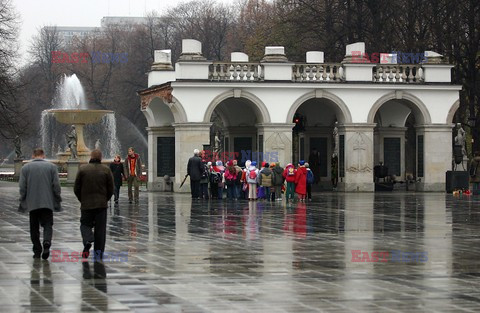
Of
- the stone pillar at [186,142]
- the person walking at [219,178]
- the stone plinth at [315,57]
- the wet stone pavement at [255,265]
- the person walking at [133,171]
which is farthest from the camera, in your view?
the stone plinth at [315,57]

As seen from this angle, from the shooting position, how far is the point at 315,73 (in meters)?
44.6

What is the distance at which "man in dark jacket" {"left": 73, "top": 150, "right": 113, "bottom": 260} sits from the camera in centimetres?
1750

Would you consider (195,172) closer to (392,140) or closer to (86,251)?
(392,140)

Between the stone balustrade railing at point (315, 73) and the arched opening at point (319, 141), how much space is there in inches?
94.0

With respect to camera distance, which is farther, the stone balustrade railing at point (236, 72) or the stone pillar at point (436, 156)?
the stone pillar at point (436, 156)

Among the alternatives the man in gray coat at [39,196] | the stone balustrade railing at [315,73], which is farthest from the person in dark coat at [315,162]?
the man in gray coat at [39,196]

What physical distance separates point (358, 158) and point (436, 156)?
9.95 feet

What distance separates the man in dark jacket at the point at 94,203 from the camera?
17.5 meters

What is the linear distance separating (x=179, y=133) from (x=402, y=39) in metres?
18.4

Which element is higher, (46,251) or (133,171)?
(133,171)

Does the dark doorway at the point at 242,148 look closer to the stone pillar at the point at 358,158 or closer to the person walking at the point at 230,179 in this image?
the stone pillar at the point at 358,158

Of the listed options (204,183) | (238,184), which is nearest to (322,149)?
(238,184)

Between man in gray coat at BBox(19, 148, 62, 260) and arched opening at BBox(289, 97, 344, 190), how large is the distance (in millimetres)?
29619

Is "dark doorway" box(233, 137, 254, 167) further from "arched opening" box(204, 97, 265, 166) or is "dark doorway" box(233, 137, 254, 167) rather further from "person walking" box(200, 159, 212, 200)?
"person walking" box(200, 159, 212, 200)
